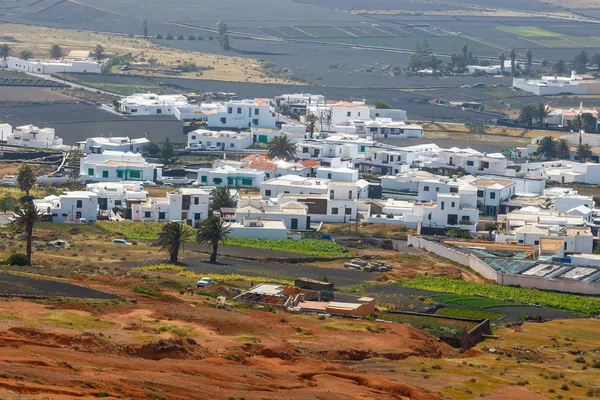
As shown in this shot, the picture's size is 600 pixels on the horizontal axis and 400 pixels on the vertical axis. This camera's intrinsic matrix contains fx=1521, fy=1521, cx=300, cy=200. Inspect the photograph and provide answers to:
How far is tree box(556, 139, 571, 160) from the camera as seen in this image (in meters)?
116

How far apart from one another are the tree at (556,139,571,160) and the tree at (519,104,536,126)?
13.6 meters

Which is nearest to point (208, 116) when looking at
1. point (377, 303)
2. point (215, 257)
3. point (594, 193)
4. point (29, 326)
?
point (594, 193)

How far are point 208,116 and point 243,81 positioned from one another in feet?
104

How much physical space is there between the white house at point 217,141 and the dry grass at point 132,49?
39947mm

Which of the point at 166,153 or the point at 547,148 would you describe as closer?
the point at 166,153

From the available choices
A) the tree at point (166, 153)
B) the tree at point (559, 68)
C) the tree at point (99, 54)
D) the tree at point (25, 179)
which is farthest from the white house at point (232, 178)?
the tree at point (559, 68)

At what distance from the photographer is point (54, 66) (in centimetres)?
14800

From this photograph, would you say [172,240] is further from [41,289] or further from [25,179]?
[25,179]

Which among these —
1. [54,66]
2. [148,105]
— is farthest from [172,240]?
[54,66]

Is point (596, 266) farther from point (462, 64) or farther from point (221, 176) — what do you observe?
point (462, 64)

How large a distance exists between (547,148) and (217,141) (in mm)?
25067

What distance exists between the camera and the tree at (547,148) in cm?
11531

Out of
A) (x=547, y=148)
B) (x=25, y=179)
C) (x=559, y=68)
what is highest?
(x=559, y=68)

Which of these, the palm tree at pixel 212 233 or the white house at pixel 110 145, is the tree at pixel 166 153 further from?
the palm tree at pixel 212 233
